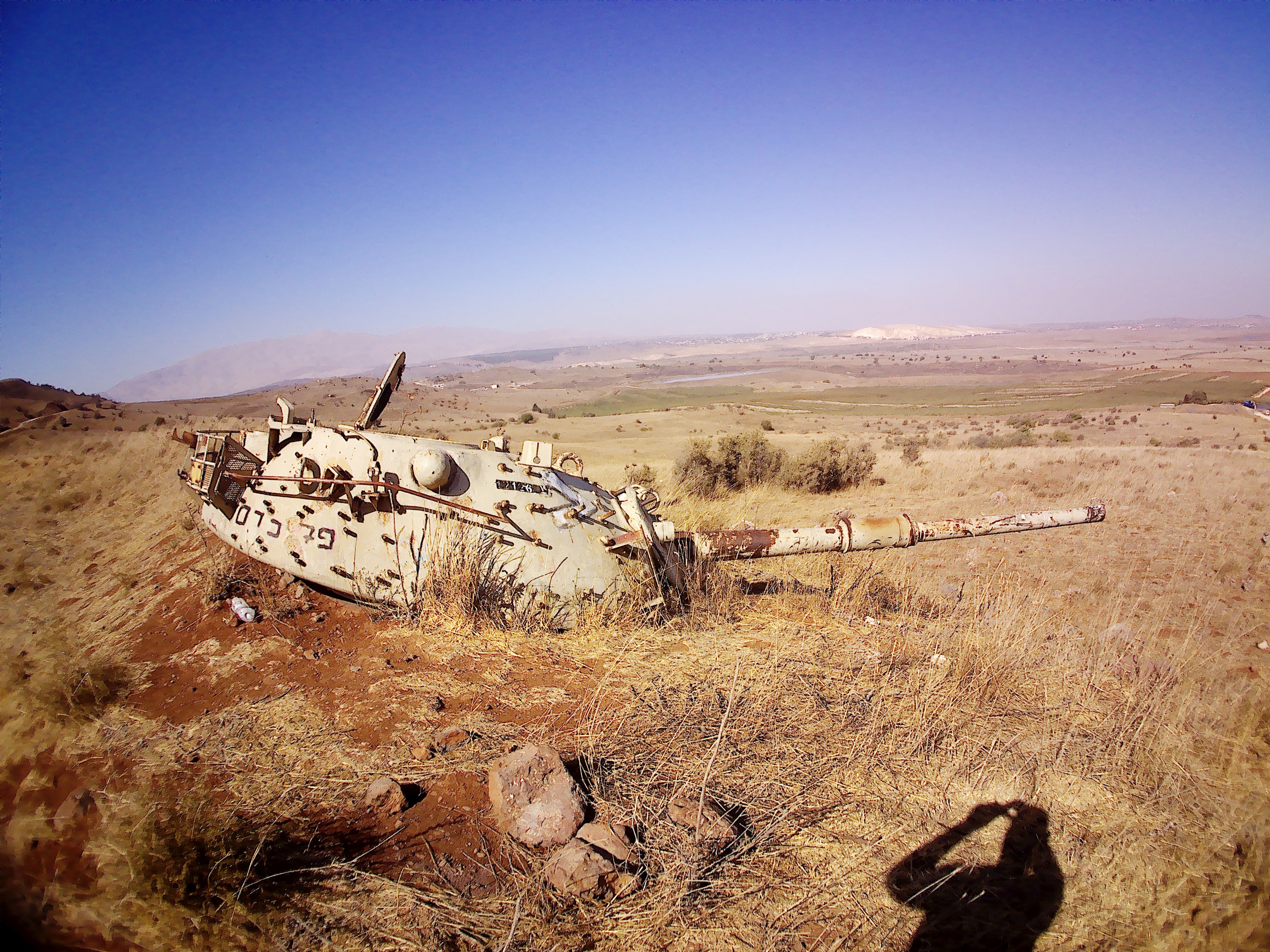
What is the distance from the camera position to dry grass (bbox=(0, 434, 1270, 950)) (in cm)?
248

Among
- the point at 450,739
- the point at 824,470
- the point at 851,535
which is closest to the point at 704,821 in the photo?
the point at 450,739

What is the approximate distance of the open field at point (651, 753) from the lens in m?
2.51

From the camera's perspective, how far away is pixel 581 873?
2.62 meters

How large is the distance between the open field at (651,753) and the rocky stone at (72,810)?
0.04ft

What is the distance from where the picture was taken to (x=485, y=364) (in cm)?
17612

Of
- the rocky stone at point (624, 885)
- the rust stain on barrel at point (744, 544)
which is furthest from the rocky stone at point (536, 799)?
the rust stain on barrel at point (744, 544)

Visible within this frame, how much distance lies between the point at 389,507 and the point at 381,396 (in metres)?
1.42

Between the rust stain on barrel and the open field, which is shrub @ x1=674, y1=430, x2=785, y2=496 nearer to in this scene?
the open field

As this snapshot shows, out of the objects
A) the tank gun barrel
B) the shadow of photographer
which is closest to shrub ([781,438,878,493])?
the tank gun barrel

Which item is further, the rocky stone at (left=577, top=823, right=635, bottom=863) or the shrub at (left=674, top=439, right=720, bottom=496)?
the shrub at (left=674, top=439, right=720, bottom=496)

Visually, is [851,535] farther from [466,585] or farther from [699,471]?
[699,471]

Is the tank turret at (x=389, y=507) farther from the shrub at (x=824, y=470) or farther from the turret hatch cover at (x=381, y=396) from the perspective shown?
the shrub at (x=824, y=470)

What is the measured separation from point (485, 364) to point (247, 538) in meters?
179

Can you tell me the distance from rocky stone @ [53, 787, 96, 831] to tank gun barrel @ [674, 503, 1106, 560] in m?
4.64
